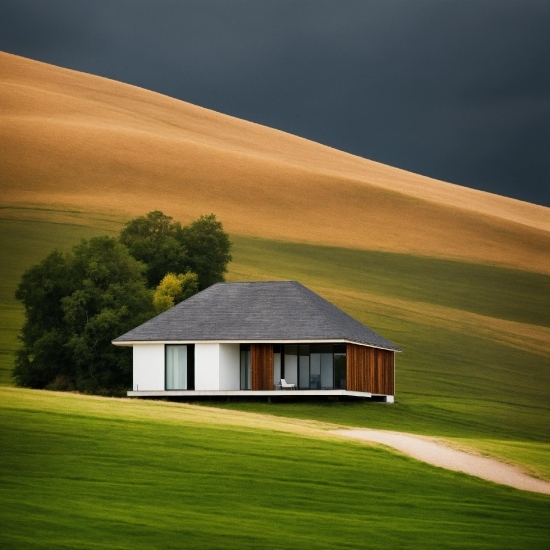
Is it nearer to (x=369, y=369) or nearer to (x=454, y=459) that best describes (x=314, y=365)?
(x=369, y=369)

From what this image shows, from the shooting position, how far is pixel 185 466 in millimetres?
30609

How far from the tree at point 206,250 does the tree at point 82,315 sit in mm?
9579

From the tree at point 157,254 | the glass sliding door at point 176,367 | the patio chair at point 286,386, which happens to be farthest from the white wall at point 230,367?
the tree at point 157,254

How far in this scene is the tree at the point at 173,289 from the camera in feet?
214

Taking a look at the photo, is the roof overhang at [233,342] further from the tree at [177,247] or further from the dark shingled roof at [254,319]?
the tree at [177,247]

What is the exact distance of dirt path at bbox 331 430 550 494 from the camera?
3462 centimetres

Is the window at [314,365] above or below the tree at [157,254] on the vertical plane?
below

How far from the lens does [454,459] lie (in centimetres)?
3647

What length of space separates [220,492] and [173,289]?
3876 centimetres

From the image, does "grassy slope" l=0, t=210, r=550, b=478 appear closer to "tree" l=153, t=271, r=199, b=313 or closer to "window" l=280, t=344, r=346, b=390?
"window" l=280, t=344, r=346, b=390

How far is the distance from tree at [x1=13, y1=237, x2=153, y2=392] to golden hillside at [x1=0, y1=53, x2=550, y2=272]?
1358 inches

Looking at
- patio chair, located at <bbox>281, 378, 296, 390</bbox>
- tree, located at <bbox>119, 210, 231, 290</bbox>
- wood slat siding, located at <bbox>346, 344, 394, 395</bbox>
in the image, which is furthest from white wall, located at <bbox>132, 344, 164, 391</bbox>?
tree, located at <bbox>119, 210, 231, 290</bbox>

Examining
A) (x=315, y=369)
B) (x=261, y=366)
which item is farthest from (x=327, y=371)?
(x=261, y=366)

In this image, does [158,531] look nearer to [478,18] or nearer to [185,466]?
[185,466]
